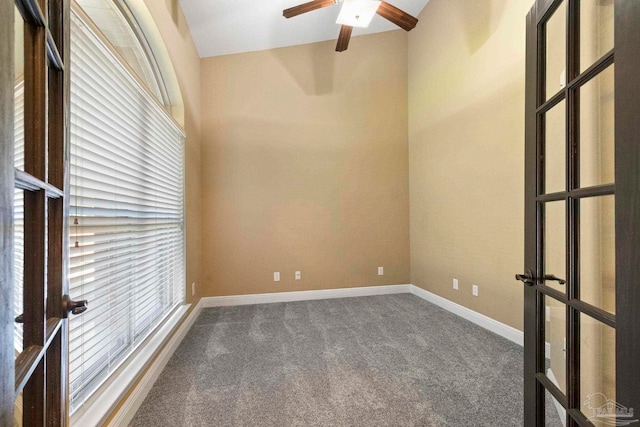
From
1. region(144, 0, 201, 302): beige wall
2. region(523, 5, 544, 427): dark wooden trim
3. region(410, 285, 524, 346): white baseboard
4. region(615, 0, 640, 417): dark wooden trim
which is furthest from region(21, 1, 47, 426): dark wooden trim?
region(410, 285, 524, 346): white baseboard

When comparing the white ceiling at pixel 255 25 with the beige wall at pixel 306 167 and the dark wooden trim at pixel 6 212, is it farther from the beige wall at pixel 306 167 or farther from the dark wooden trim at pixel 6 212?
the dark wooden trim at pixel 6 212

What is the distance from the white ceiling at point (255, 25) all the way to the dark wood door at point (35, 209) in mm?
2546

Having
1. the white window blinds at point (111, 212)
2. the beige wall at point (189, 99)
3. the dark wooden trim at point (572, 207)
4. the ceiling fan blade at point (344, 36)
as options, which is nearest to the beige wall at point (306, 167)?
the beige wall at point (189, 99)

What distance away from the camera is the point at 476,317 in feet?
9.06

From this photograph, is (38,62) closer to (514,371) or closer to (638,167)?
(638,167)

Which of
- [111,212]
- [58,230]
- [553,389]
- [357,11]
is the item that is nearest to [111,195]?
[111,212]

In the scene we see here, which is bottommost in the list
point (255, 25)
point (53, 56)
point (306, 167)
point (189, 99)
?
point (53, 56)

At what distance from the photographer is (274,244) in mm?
3643

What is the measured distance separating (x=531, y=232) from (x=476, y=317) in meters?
2.00

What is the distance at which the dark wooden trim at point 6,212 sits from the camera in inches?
14.3

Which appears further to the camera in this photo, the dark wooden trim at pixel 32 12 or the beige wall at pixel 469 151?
the beige wall at pixel 469 151

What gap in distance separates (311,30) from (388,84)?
126 centimetres

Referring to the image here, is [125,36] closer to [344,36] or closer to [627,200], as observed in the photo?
[344,36]

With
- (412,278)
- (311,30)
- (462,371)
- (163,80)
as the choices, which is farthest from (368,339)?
(311,30)
